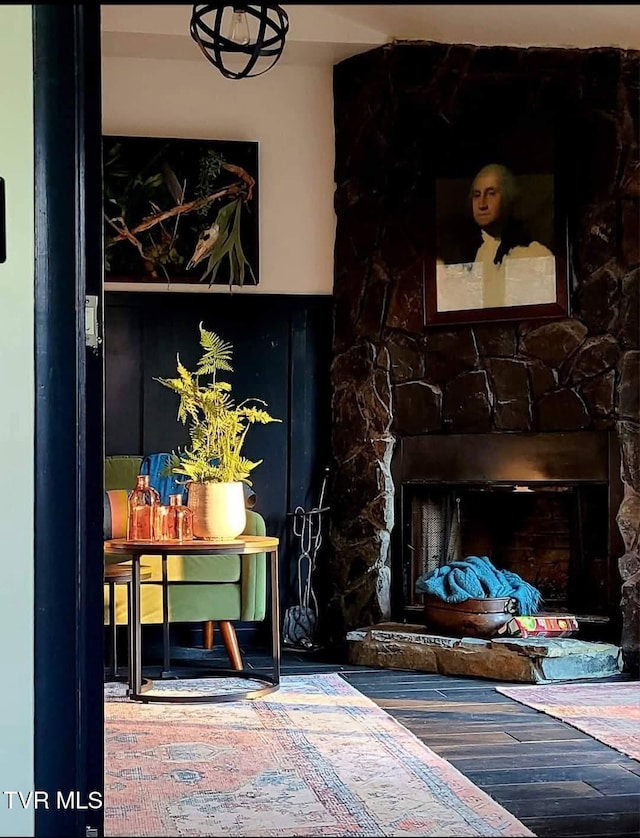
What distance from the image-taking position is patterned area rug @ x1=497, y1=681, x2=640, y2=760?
3.22m

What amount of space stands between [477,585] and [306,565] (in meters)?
0.96

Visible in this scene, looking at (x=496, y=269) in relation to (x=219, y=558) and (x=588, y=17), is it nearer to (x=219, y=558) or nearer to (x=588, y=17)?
(x=588, y=17)

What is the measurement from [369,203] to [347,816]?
319 cm

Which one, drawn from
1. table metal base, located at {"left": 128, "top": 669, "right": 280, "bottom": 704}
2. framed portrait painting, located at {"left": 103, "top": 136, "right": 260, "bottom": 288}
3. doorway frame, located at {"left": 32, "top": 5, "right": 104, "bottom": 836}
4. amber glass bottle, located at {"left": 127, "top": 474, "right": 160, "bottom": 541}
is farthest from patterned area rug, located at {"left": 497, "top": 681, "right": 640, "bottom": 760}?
framed portrait painting, located at {"left": 103, "top": 136, "right": 260, "bottom": 288}

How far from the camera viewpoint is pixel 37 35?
5.09 feet

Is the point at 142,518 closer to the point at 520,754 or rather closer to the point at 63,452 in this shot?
the point at 520,754

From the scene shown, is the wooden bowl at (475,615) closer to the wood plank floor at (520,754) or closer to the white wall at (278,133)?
the wood plank floor at (520,754)

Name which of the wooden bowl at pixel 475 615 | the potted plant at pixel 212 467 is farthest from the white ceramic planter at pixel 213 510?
the wooden bowl at pixel 475 615

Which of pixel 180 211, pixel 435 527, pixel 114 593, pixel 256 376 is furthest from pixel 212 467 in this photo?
pixel 180 211

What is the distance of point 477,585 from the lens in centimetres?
446

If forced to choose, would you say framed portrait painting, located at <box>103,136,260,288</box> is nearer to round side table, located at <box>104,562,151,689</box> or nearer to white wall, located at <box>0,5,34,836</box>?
round side table, located at <box>104,562,151,689</box>

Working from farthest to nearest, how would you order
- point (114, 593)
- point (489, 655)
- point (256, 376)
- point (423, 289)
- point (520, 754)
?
point (256, 376), point (423, 289), point (489, 655), point (114, 593), point (520, 754)

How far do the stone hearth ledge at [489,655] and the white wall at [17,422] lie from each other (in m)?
2.94

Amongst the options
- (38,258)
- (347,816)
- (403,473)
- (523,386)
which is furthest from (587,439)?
(38,258)
